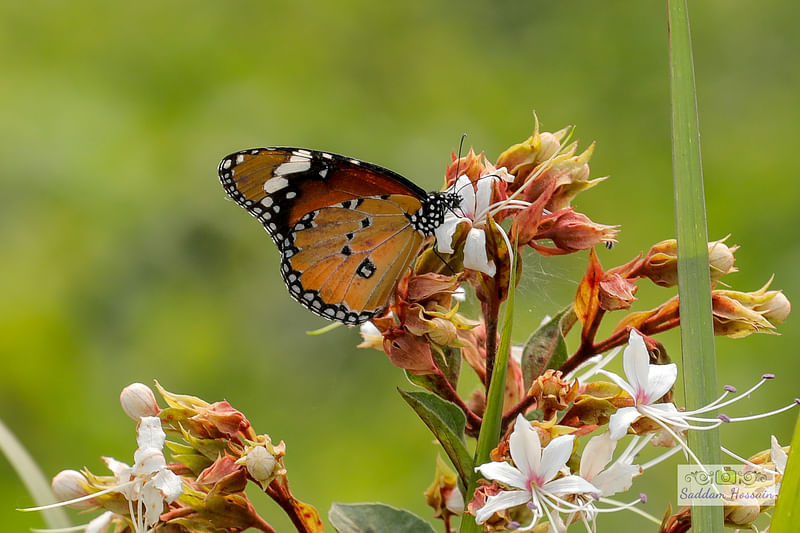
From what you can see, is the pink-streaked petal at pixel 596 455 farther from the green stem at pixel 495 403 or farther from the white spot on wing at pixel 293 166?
the white spot on wing at pixel 293 166

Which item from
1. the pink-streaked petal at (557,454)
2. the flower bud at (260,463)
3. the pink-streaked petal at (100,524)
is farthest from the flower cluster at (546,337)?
the pink-streaked petal at (100,524)

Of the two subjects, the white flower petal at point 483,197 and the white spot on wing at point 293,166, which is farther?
the white spot on wing at point 293,166

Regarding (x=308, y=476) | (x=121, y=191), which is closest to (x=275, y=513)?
(x=308, y=476)

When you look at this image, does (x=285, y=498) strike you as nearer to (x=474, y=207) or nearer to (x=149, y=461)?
(x=149, y=461)

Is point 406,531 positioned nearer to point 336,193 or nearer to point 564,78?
point 336,193

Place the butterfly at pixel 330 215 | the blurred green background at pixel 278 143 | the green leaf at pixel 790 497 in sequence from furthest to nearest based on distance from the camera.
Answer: the blurred green background at pixel 278 143 < the butterfly at pixel 330 215 < the green leaf at pixel 790 497

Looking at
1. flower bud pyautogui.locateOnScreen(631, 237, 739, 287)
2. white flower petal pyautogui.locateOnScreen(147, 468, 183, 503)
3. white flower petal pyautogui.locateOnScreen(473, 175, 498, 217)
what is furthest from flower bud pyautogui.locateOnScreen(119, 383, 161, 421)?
flower bud pyautogui.locateOnScreen(631, 237, 739, 287)

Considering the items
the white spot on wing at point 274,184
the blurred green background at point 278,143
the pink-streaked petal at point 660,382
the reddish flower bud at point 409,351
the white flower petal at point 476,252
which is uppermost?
the blurred green background at point 278,143
